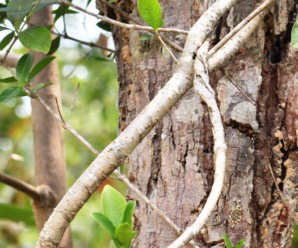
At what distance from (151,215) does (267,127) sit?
0.27 m

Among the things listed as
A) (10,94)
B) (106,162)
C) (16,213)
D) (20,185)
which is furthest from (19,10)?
(16,213)

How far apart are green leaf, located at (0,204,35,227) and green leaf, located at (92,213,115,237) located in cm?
116

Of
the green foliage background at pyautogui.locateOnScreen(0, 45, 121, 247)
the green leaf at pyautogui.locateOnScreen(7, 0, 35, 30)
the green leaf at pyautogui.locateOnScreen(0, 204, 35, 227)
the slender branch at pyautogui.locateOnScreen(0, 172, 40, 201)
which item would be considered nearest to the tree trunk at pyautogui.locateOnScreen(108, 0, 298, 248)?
the green leaf at pyautogui.locateOnScreen(7, 0, 35, 30)

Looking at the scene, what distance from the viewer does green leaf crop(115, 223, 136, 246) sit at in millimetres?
609

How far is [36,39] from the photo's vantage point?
0.88 m

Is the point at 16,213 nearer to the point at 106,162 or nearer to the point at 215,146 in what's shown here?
the point at 106,162

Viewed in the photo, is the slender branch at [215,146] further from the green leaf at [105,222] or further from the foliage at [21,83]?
the foliage at [21,83]

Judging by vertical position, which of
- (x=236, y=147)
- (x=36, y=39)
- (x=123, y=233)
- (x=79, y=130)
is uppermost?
(x=79, y=130)

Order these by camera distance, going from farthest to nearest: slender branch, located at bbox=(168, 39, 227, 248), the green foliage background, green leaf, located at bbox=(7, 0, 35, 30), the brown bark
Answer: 1. the green foliage background
2. the brown bark
3. green leaf, located at bbox=(7, 0, 35, 30)
4. slender branch, located at bbox=(168, 39, 227, 248)

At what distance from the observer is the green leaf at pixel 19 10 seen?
2.84ft

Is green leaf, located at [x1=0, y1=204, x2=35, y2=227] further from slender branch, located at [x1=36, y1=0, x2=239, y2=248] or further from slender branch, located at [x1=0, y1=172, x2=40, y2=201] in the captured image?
slender branch, located at [x1=36, y1=0, x2=239, y2=248]

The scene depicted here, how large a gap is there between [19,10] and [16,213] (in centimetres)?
107

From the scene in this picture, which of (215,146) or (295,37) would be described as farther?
(295,37)

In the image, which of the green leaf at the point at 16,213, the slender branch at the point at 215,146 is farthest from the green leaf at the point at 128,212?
the green leaf at the point at 16,213
